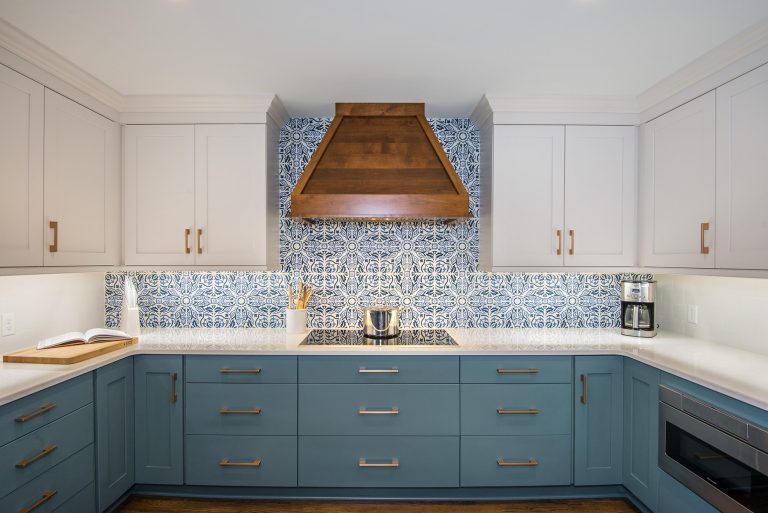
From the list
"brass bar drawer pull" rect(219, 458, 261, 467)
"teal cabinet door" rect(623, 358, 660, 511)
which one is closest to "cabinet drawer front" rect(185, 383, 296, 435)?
"brass bar drawer pull" rect(219, 458, 261, 467)

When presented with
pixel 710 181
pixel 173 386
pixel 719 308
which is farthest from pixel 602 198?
pixel 173 386

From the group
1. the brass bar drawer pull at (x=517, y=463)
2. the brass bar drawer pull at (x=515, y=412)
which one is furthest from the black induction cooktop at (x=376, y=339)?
the brass bar drawer pull at (x=517, y=463)

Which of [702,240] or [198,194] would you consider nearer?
[702,240]

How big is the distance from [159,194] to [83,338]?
2.96ft

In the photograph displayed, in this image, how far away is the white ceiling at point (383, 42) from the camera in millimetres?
1639

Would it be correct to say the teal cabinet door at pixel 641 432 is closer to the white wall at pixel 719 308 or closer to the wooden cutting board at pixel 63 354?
the white wall at pixel 719 308

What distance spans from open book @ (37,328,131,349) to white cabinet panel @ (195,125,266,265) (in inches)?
23.0

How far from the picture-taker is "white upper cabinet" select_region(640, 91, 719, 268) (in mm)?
2053

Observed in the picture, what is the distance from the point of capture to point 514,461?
2250 millimetres

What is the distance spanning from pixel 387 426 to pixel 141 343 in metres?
1.46

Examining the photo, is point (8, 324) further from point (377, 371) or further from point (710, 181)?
point (710, 181)

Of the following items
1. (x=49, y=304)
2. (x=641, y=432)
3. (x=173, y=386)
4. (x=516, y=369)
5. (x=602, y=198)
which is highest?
(x=602, y=198)

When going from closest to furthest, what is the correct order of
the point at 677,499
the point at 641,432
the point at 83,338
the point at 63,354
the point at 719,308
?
1. the point at 677,499
2. the point at 63,354
3. the point at 641,432
4. the point at 83,338
5. the point at 719,308

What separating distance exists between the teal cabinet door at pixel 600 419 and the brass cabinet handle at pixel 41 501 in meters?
2.47
